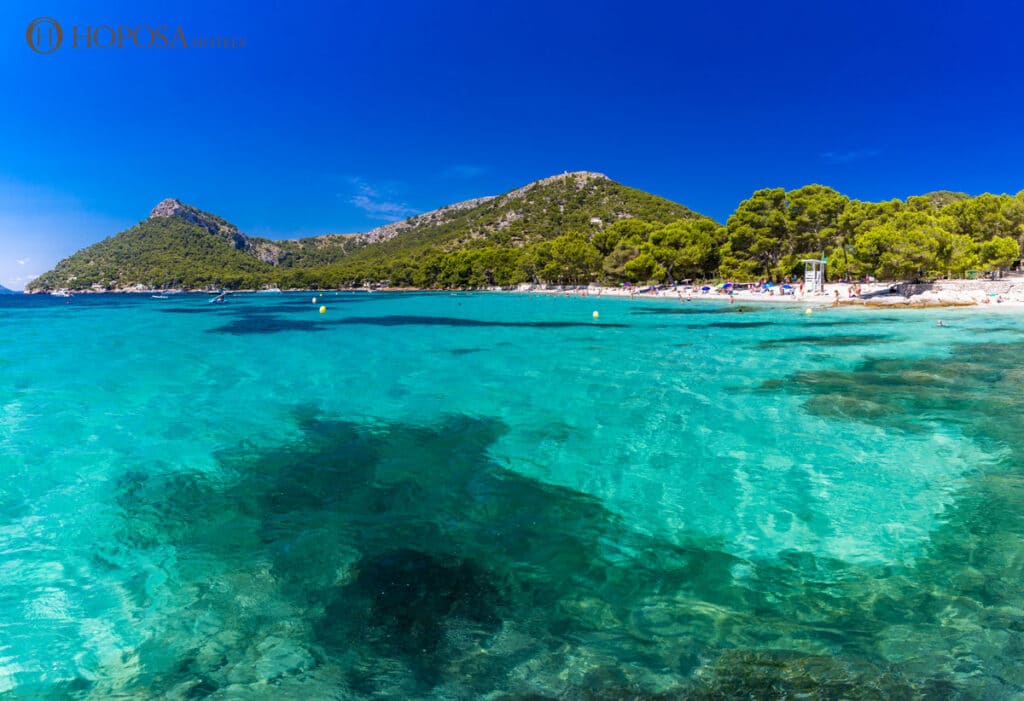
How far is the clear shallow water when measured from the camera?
15.9 ft

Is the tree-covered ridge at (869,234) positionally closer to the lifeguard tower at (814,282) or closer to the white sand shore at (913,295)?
the white sand shore at (913,295)

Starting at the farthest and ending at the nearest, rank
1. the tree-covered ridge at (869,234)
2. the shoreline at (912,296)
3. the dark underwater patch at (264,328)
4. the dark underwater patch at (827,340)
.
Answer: the tree-covered ridge at (869,234)
the shoreline at (912,296)
the dark underwater patch at (264,328)
the dark underwater patch at (827,340)

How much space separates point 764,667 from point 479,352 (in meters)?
24.6

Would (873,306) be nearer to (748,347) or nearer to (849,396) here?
(748,347)

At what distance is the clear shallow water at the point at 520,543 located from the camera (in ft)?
15.9

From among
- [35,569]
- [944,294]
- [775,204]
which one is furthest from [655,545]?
[775,204]

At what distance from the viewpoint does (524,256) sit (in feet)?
447

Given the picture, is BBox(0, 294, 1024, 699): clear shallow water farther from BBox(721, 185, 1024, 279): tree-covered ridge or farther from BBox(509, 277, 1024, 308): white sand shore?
BBox(721, 185, 1024, 279): tree-covered ridge

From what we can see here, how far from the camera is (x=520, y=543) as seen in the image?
285 inches

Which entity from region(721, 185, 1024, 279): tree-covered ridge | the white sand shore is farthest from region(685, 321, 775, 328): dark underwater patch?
region(721, 185, 1024, 279): tree-covered ridge

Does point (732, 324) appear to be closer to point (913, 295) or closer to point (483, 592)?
point (913, 295)

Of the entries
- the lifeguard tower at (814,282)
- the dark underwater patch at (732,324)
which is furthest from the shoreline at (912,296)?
the dark underwater patch at (732,324)

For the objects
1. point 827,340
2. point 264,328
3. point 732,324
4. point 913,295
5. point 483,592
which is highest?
point 913,295

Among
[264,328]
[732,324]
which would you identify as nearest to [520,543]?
[732,324]
